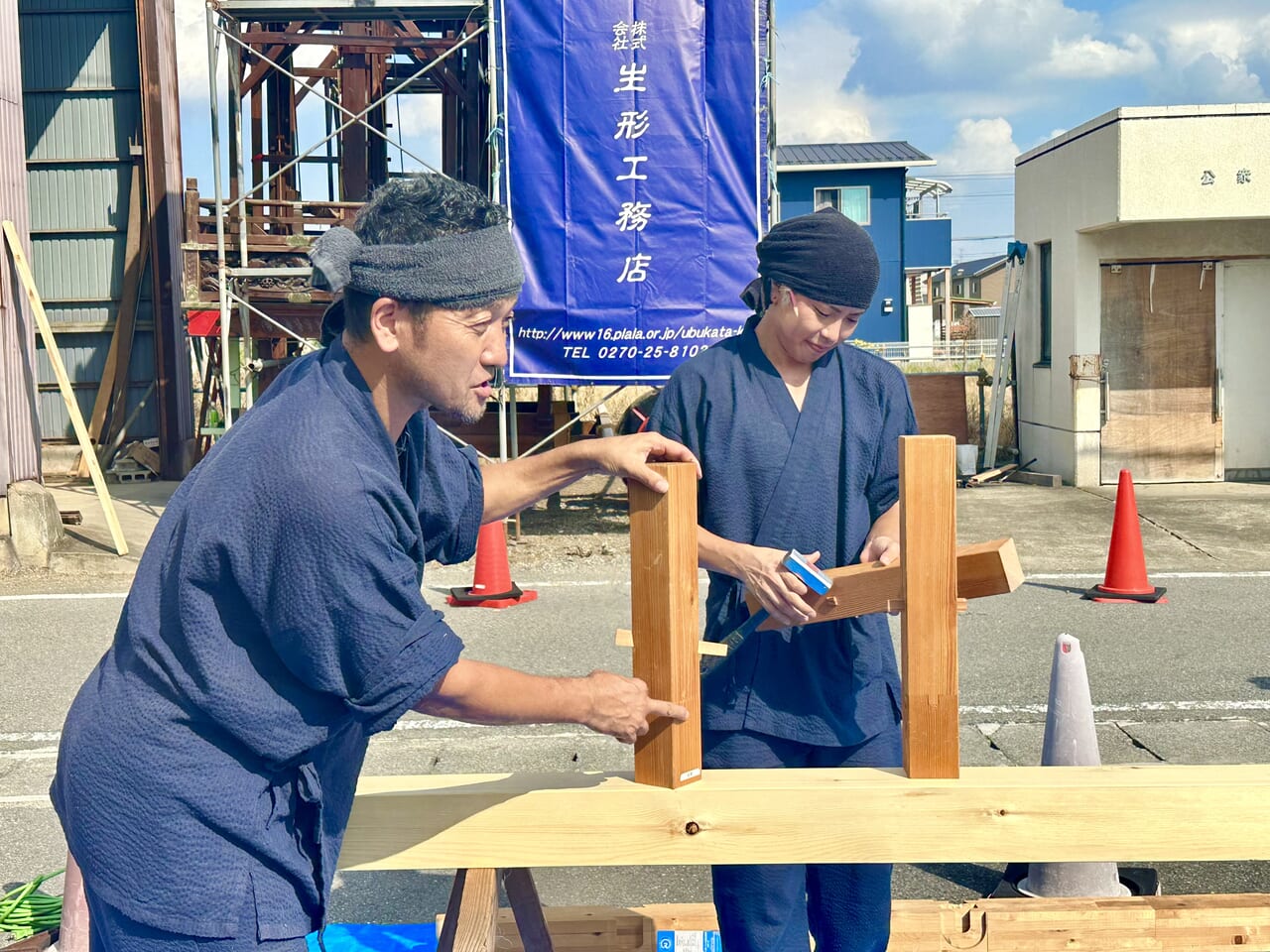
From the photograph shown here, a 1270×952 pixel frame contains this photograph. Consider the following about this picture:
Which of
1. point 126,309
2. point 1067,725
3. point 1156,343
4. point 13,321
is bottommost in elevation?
point 1067,725

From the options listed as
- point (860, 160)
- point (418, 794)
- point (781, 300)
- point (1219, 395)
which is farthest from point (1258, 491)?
point (860, 160)

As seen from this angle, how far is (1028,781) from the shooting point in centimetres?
226

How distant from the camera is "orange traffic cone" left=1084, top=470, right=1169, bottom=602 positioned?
26.2ft

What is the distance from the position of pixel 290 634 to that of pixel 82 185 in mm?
15249

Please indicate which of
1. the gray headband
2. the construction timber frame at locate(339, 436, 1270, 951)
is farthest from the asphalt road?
the gray headband

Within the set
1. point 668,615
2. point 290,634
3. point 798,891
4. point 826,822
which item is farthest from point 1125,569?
point 290,634

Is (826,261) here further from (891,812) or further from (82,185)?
(82,185)

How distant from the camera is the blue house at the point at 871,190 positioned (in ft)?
122

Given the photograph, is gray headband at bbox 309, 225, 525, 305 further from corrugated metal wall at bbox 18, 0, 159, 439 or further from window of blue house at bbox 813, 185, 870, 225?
window of blue house at bbox 813, 185, 870, 225

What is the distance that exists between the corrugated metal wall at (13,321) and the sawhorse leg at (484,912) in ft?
27.1

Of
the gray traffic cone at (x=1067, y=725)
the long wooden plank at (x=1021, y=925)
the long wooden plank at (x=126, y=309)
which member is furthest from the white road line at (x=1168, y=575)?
the long wooden plank at (x=126, y=309)

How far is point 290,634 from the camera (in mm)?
1739

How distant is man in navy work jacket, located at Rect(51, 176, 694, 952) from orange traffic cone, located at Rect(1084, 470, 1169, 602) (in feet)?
22.3

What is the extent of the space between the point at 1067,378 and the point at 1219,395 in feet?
5.24
